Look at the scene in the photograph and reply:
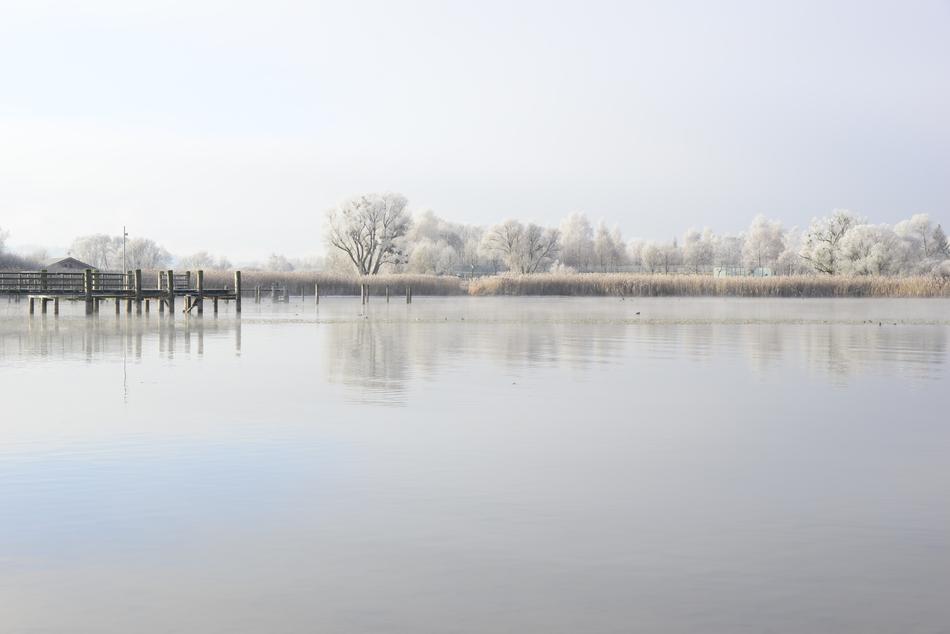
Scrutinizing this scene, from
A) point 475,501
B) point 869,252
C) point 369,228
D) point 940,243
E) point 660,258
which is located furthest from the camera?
point 660,258

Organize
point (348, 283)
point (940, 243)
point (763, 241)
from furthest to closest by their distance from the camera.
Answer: point (763, 241) → point (940, 243) → point (348, 283)

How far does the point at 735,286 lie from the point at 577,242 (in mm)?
91371

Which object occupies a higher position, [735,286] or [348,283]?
[735,286]

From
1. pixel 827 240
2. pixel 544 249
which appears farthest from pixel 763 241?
pixel 827 240

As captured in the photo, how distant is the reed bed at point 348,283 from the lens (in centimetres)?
8700

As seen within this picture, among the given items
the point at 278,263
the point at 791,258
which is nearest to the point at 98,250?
the point at 278,263

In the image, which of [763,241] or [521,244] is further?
[763,241]

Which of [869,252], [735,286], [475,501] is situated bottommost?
[475,501]

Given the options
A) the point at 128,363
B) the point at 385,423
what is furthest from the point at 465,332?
the point at 385,423

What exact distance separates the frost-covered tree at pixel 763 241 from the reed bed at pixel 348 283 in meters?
104

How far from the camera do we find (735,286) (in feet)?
251

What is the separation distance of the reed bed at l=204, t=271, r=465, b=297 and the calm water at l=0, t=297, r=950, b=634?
65930mm

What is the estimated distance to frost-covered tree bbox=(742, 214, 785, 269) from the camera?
183125mm

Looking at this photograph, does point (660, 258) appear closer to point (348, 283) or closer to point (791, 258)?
point (791, 258)
